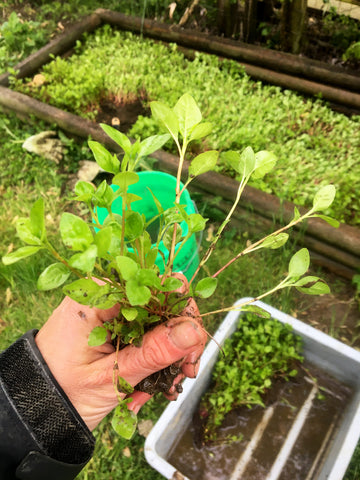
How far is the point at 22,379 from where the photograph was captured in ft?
4.00

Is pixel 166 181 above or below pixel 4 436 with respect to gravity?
above

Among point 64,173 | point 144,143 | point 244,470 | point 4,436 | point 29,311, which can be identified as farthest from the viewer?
point 64,173

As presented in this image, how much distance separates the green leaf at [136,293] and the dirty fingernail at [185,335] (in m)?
0.32

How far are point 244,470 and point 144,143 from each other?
1.65 meters

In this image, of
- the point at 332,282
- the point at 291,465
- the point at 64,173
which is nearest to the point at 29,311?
the point at 64,173

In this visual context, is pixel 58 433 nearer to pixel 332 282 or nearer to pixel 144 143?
pixel 144 143

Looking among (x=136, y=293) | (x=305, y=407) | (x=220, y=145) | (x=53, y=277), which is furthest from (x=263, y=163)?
(x=220, y=145)

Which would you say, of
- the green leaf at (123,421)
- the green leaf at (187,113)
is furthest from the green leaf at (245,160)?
the green leaf at (123,421)

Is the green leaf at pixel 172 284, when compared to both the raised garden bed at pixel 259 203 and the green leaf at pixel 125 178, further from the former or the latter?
the raised garden bed at pixel 259 203

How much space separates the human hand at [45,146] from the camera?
9.53 ft

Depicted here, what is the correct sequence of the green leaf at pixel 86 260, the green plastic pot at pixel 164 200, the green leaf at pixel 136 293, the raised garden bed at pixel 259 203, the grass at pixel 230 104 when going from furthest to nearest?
the grass at pixel 230 104 < the raised garden bed at pixel 259 203 < the green plastic pot at pixel 164 200 < the green leaf at pixel 136 293 < the green leaf at pixel 86 260

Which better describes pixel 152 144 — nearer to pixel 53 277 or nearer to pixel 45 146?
pixel 53 277

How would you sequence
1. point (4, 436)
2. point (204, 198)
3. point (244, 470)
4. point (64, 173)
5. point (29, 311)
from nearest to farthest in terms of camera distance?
point (4, 436), point (244, 470), point (29, 311), point (204, 198), point (64, 173)

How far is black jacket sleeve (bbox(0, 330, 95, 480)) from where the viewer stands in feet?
3.87
